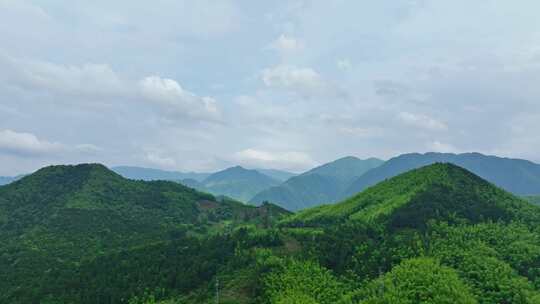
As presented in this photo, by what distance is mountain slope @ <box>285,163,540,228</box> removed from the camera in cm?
13588

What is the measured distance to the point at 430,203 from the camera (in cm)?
14125

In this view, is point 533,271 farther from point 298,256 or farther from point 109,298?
point 109,298

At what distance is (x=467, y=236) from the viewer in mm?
118062

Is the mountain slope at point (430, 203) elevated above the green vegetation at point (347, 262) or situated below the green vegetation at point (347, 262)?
above

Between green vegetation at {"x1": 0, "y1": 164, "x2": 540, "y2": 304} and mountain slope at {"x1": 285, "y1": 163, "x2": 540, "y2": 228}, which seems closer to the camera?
green vegetation at {"x1": 0, "y1": 164, "x2": 540, "y2": 304}

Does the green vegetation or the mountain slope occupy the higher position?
the mountain slope

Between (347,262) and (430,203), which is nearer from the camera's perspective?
(347,262)

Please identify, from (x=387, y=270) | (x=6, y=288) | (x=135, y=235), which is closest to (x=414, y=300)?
(x=387, y=270)

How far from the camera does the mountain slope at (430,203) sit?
13588cm

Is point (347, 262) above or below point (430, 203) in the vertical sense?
below

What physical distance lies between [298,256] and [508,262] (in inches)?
2123

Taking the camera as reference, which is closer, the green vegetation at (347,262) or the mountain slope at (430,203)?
the green vegetation at (347,262)

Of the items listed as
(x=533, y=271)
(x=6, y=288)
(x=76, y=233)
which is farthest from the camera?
(x=76, y=233)

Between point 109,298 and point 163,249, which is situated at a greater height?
point 163,249
